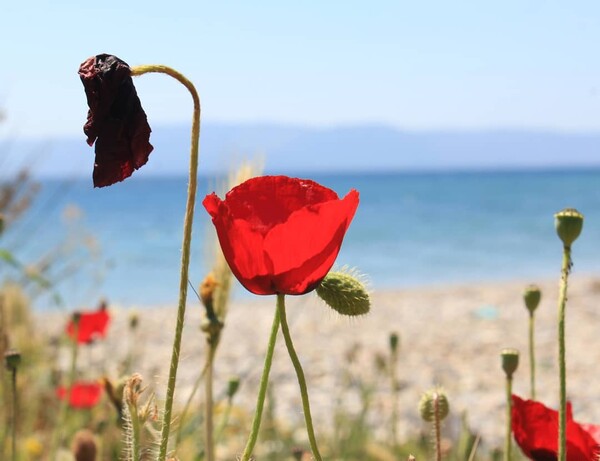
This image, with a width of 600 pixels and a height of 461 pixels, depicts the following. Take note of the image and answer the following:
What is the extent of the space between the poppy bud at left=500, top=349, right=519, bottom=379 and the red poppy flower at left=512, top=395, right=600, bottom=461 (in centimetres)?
3

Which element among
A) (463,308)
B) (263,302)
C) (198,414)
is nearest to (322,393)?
(198,414)

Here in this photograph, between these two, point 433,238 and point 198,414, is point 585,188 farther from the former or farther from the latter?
point 198,414

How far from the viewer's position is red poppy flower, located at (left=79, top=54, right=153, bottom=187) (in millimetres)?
672

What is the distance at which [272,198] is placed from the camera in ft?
2.74

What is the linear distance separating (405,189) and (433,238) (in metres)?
27.0

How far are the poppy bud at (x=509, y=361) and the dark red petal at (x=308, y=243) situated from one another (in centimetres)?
34

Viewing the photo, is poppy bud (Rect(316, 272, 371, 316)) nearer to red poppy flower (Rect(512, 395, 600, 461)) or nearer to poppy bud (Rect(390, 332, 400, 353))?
red poppy flower (Rect(512, 395, 600, 461))

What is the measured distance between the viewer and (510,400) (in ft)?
3.30

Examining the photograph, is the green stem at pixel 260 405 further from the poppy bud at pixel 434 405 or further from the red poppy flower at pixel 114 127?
the poppy bud at pixel 434 405

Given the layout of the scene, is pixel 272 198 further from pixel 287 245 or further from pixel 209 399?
pixel 209 399

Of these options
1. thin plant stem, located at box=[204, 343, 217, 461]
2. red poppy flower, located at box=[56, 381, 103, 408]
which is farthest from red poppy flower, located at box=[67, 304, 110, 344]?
thin plant stem, located at box=[204, 343, 217, 461]

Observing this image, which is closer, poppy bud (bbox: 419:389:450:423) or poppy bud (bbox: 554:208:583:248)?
poppy bud (bbox: 554:208:583:248)

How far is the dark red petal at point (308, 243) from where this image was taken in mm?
743

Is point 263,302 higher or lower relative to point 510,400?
higher
